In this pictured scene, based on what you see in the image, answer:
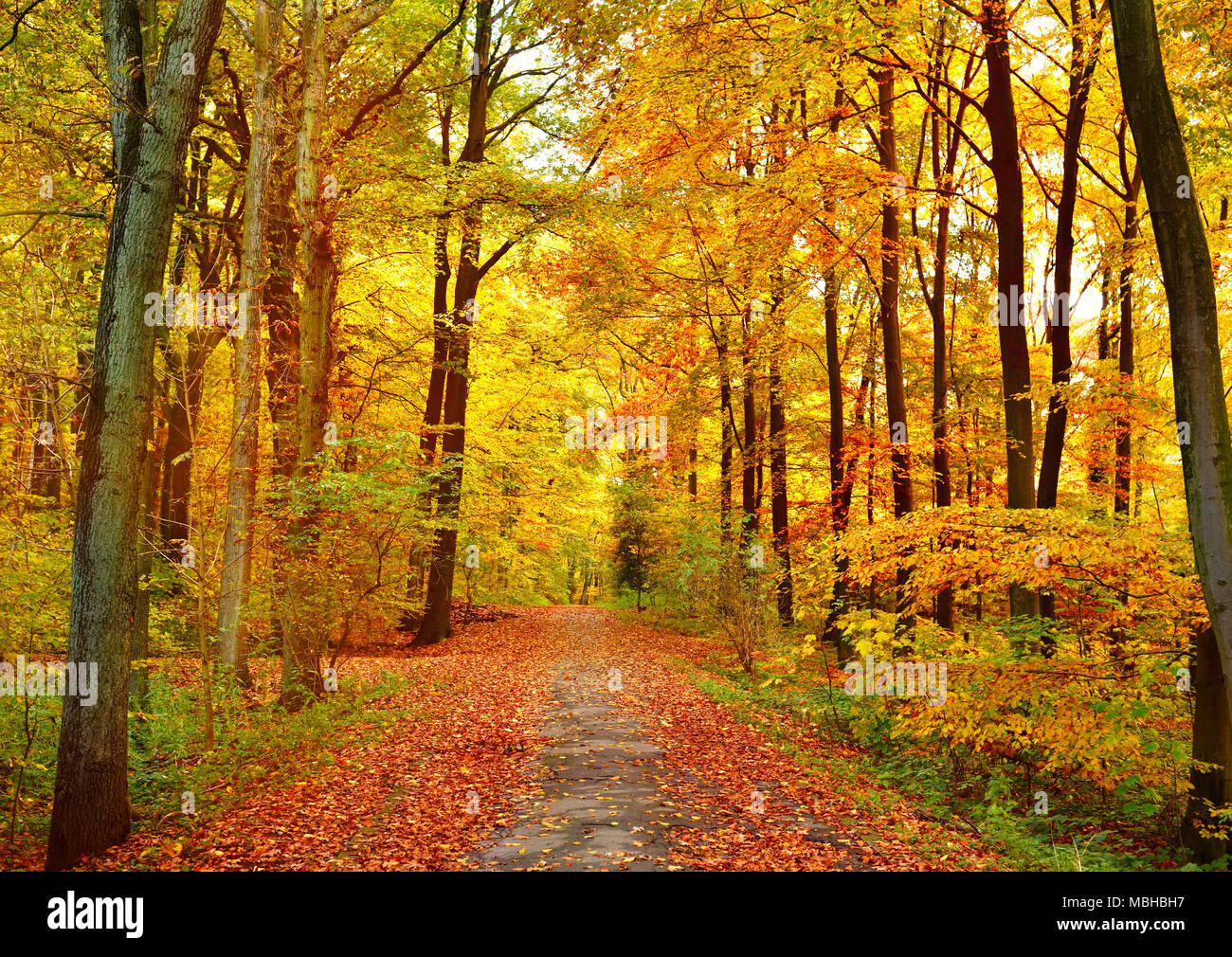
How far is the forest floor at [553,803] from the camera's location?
564 cm

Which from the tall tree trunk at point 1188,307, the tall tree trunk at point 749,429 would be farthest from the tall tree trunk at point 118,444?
the tall tree trunk at point 749,429

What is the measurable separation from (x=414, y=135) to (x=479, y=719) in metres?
12.6

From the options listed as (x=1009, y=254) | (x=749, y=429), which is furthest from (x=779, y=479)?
(x=1009, y=254)

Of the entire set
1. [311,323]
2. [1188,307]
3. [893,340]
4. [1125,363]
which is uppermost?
[893,340]

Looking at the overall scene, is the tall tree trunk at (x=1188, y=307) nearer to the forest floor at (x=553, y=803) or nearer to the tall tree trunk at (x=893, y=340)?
the forest floor at (x=553, y=803)

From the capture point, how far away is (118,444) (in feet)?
19.3

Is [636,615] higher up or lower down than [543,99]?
lower down

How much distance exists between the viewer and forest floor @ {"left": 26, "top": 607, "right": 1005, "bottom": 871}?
5641 millimetres

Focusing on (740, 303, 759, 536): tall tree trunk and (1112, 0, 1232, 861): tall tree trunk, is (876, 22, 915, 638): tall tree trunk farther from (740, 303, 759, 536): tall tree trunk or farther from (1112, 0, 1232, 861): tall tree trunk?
(1112, 0, 1232, 861): tall tree trunk

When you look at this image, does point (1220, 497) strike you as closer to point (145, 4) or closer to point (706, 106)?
point (706, 106)

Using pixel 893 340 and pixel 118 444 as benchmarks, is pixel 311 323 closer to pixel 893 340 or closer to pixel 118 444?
pixel 118 444

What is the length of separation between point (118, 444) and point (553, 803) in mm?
4645

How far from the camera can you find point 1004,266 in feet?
31.1
